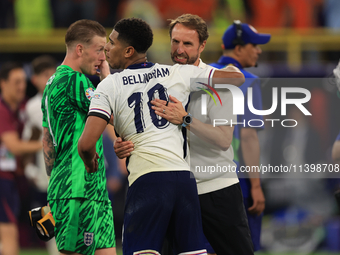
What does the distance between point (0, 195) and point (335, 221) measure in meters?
5.55

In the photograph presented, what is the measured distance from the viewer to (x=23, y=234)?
9398 millimetres

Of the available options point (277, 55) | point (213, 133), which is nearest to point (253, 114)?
point (213, 133)

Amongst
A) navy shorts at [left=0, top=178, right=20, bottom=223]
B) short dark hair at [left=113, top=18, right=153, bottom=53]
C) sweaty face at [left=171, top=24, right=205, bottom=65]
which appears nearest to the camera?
short dark hair at [left=113, top=18, right=153, bottom=53]

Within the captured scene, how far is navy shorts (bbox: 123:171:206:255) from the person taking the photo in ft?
11.1

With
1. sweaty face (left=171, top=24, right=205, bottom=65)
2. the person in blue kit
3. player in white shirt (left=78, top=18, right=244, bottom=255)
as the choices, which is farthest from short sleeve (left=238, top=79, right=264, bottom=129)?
player in white shirt (left=78, top=18, right=244, bottom=255)

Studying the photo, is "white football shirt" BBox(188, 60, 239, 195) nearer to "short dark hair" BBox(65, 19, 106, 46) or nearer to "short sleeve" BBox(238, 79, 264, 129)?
"short sleeve" BBox(238, 79, 264, 129)

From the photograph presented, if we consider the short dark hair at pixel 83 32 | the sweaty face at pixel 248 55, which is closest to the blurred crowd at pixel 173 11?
the sweaty face at pixel 248 55

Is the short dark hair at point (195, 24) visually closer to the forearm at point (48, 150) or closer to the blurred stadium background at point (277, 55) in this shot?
the forearm at point (48, 150)

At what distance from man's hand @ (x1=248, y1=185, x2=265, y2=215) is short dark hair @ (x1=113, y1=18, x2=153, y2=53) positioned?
187 cm

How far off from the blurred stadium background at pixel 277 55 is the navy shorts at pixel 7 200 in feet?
8.15

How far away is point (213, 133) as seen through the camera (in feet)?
12.0

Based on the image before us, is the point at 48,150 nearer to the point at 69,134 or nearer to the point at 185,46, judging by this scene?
the point at 69,134

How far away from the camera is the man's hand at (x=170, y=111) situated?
3501 millimetres

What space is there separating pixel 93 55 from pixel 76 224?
137cm
